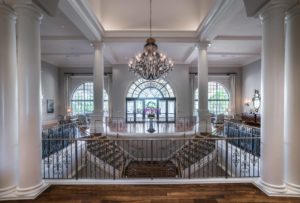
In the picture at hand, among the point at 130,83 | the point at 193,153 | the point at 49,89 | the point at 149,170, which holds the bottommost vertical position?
the point at 149,170

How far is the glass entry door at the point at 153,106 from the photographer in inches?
614

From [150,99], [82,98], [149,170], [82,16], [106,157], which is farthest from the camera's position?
[82,98]

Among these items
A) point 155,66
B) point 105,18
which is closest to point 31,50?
point 155,66

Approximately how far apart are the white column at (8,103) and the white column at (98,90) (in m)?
5.28

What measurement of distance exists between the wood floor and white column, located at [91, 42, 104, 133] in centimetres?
500

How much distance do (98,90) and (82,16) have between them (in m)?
3.36

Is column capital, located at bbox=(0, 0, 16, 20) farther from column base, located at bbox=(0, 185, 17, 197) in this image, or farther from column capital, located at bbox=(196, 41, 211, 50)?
column capital, located at bbox=(196, 41, 211, 50)

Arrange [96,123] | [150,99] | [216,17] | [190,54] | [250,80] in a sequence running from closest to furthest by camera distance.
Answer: [216,17] < [96,123] < [190,54] < [250,80] < [150,99]

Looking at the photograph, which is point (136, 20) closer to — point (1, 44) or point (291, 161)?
point (1, 44)

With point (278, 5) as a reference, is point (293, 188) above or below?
below

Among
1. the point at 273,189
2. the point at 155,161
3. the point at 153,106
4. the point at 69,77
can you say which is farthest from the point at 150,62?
the point at 69,77

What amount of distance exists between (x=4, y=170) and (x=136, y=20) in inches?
303

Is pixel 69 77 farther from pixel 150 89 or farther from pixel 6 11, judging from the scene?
pixel 6 11

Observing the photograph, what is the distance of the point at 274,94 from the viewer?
3.31m
